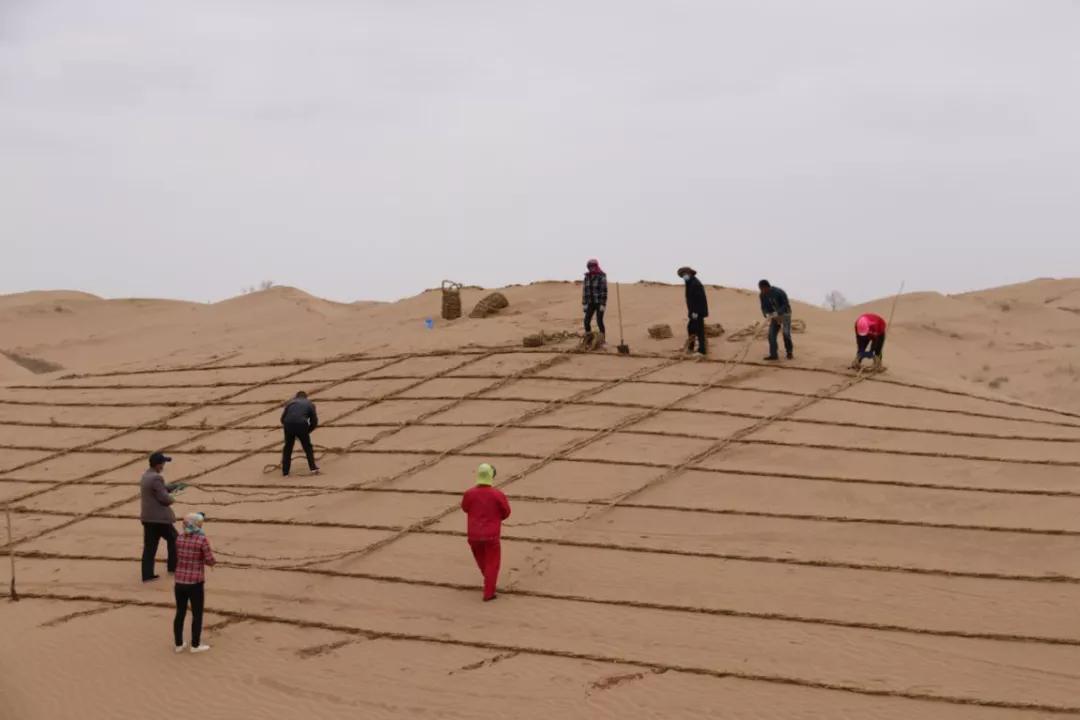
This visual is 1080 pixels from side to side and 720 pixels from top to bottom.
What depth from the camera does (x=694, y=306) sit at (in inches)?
439

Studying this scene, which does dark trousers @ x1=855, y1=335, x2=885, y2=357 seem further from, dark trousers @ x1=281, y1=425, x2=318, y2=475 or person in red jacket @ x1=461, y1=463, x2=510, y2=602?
person in red jacket @ x1=461, y1=463, x2=510, y2=602

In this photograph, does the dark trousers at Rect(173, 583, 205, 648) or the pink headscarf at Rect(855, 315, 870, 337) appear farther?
the pink headscarf at Rect(855, 315, 870, 337)

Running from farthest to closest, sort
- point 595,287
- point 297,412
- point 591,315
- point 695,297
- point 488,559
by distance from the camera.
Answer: point 591,315
point 595,287
point 695,297
point 297,412
point 488,559

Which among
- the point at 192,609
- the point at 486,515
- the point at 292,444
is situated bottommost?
the point at 192,609

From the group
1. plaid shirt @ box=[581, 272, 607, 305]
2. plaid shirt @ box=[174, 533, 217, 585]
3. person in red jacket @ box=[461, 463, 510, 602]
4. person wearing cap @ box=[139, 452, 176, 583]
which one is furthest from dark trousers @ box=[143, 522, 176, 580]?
plaid shirt @ box=[581, 272, 607, 305]

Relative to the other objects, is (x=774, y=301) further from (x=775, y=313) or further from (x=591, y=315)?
(x=591, y=315)

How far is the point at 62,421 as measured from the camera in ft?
39.1

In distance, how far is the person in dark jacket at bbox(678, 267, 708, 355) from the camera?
10953mm

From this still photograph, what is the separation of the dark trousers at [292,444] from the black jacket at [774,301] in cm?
487

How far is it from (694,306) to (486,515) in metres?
5.57

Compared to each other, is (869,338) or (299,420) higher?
(869,338)

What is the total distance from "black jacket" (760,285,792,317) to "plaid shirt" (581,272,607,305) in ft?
5.67

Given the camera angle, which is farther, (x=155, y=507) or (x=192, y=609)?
(x=155, y=507)

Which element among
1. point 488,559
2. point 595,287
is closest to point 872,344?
point 595,287
